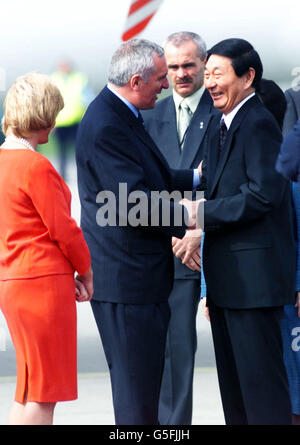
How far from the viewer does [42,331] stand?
3.05 m

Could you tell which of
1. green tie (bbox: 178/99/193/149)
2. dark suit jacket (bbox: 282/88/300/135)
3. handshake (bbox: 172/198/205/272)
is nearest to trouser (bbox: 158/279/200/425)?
handshake (bbox: 172/198/205/272)

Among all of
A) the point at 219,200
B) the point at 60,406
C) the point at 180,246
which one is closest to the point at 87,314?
the point at 60,406

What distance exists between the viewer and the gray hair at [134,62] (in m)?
3.29

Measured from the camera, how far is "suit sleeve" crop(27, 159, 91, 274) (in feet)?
9.80

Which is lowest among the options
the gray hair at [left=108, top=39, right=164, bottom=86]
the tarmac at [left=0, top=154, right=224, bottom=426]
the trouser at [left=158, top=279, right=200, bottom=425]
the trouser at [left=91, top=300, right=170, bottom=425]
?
the tarmac at [left=0, top=154, right=224, bottom=426]

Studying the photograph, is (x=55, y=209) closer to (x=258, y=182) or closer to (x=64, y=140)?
(x=258, y=182)

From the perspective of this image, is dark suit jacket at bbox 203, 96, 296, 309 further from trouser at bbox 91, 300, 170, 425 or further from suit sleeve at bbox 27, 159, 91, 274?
suit sleeve at bbox 27, 159, 91, 274

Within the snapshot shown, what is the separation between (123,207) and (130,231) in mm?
98

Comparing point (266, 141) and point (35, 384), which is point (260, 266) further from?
point (35, 384)

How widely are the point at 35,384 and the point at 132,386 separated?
0.35 m

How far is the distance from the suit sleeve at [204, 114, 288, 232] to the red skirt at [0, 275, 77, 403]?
54cm

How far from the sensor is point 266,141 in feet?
10.5
